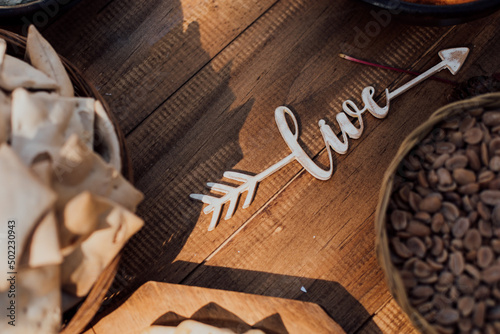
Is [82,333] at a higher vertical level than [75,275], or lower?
lower

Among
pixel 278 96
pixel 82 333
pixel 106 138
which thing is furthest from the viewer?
pixel 278 96

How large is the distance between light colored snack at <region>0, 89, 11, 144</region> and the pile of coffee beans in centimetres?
87

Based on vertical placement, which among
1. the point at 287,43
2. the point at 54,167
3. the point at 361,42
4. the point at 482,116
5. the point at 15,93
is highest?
the point at 15,93

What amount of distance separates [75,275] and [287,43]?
87 centimetres

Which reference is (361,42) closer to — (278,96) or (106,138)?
(278,96)

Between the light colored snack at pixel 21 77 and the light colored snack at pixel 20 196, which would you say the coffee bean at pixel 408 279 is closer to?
the light colored snack at pixel 20 196

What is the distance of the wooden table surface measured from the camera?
1.21 metres

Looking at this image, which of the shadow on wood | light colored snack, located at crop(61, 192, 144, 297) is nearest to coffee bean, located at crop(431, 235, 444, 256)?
the shadow on wood

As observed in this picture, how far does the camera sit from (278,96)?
1277 millimetres

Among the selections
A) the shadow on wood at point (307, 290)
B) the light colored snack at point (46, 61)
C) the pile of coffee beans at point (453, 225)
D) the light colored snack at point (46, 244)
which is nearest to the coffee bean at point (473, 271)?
the pile of coffee beans at point (453, 225)

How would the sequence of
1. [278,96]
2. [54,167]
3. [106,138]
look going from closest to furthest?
1. [54,167]
2. [106,138]
3. [278,96]

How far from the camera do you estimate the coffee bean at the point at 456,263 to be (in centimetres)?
96

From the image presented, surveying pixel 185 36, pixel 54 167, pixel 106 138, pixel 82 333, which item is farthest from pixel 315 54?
pixel 82 333

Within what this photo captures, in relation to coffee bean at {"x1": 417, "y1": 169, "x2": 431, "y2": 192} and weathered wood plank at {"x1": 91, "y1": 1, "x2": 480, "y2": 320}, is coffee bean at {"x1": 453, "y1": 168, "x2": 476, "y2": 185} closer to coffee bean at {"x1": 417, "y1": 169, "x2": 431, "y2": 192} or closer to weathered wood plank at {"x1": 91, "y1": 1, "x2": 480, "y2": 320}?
coffee bean at {"x1": 417, "y1": 169, "x2": 431, "y2": 192}
